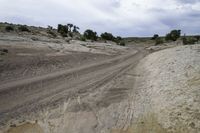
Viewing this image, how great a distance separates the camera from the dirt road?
12938mm

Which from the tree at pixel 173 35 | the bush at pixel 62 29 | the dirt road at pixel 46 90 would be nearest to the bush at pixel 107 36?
the bush at pixel 62 29

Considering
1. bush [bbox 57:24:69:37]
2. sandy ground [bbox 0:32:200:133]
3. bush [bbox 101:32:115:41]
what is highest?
bush [bbox 57:24:69:37]

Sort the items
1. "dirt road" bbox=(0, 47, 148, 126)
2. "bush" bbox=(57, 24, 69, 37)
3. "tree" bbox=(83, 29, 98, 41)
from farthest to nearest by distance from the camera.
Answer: "tree" bbox=(83, 29, 98, 41) → "bush" bbox=(57, 24, 69, 37) → "dirt road" bbox=(0, 47, 148, 126)

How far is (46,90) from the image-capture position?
15.6m

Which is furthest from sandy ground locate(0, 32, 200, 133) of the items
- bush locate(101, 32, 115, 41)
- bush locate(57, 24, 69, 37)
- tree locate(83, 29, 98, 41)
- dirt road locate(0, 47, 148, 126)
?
bush locate(101, 32, 115, 41)

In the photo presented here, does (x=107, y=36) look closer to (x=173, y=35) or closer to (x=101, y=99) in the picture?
(x=173, y=35)

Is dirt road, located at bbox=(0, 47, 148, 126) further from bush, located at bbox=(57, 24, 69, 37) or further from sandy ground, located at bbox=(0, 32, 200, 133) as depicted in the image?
bush, located at bbox=(57, 24, 69, 37)

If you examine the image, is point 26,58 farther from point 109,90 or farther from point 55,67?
point 109,90

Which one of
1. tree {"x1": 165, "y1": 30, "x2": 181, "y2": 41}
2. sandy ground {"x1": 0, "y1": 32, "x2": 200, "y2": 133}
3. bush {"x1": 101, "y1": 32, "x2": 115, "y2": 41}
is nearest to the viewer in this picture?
sandy ground {"x1": 0, "y1": 32, "x2": 200, "y2": 133}

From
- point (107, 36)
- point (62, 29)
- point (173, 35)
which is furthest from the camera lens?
point (107, 36)

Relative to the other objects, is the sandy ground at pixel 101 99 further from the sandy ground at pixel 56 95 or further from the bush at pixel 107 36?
the bush at pixel 107 36

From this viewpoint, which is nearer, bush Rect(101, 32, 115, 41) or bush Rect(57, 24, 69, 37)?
bush Rect(57, 24, 69, 37)

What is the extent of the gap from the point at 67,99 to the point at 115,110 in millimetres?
2462

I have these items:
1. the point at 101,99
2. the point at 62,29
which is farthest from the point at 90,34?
the point at 101,99
